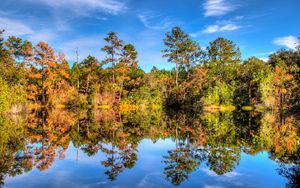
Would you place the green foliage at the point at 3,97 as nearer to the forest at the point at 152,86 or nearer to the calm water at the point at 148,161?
the forest at the point at 152,86

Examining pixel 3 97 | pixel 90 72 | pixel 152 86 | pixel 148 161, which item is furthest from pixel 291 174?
pixel 90 72

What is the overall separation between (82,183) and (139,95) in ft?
135

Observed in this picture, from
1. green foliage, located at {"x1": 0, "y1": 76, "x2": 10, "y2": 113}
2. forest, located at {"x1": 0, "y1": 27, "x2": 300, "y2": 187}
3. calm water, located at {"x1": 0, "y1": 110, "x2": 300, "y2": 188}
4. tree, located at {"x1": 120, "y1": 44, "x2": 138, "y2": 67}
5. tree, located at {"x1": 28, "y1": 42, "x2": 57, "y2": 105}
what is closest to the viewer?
calm water, located at {"x1": 0, "y1": 110, "x2": 300, "y2": 188}

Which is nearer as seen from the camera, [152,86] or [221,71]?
[152,86]

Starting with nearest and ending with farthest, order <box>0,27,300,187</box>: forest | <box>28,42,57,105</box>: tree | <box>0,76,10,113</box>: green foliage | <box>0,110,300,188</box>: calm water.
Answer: <box>0,110,300,188</box>: calm water, <box>0,76,10,113</box>: green foliage, <box>0,27,300,187</box>: forest, <box>28,42,57,105</box>: tree

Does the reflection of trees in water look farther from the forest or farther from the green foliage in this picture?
the green foliage

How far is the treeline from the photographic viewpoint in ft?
154

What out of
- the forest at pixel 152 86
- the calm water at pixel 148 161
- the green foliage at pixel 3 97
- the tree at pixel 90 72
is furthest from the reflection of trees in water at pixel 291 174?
the tree at pixel 90 72

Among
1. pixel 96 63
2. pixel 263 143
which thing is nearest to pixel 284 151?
pixel 263 143

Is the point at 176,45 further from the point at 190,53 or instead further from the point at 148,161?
the point at 148,161

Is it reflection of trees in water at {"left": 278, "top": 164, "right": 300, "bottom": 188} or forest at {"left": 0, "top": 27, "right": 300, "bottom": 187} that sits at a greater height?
forest at {"left": 0, "top": 27, "right": 300, "bottom": 187}

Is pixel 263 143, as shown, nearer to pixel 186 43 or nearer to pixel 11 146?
pixel 11 146

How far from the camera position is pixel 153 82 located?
5072 centimetres

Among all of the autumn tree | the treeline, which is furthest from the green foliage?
the autumn tree
